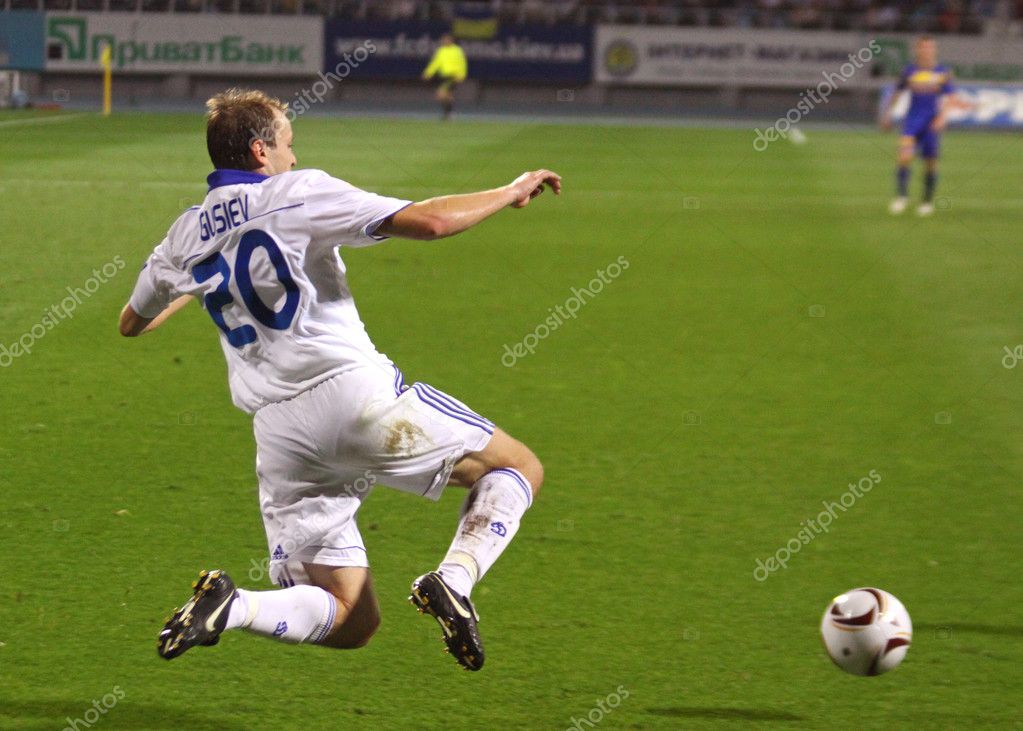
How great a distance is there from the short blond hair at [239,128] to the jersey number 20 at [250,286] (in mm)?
279

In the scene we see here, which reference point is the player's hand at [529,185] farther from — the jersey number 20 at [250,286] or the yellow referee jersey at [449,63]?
the yellow referee jersey at [449,63]

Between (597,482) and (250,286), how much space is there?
129 inches

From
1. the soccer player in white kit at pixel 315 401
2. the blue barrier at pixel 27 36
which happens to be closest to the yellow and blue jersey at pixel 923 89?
the soccer player in white kit at pixel 315 401

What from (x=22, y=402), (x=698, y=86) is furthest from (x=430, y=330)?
(x=698, y=86)

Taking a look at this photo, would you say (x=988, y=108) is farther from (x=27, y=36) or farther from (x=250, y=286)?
(x=250, y=286)

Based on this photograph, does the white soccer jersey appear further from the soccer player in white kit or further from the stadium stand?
the stadium stand

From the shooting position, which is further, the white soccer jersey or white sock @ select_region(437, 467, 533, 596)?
white sock @ select_region(437, 467, 533, 596)

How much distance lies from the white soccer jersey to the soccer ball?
172 centimetres

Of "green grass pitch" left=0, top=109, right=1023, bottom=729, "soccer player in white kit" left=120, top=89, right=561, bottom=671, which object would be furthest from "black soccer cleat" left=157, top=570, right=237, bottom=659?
"green grass pitch" left=0, top=109, right=1023, bottom=729

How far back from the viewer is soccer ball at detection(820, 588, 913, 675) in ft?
15.2

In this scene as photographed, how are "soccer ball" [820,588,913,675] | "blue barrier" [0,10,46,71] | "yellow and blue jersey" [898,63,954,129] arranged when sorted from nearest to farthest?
"soccer ball" [820,588,913,675], "yellow and blue jersey" [898,63,954,129], "blue barrier" [0,10,46,71]

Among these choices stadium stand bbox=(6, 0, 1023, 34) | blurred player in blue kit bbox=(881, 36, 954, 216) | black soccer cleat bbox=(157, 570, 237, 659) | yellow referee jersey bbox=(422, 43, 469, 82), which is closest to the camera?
black soccer cleat bbox=(157, 570, 237, 659)

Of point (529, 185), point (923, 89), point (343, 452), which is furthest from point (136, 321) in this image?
point (923, 89)

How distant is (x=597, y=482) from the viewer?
279 inches
